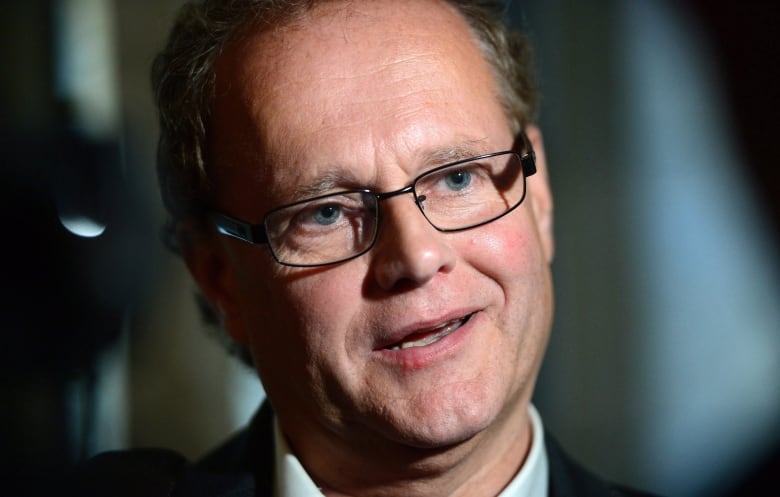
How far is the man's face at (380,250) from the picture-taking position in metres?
1.56

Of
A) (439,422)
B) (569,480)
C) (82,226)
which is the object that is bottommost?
(569,480)

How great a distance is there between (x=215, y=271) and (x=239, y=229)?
10.2 inches

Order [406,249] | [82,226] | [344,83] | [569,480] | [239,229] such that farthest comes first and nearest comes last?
[82,226]
[569,480]
[239,229]
[344,83]
[406,249]

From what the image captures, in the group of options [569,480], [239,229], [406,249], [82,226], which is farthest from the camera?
[82,226]

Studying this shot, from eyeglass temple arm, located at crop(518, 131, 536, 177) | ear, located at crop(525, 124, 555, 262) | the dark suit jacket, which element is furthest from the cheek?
the dark suit jacket

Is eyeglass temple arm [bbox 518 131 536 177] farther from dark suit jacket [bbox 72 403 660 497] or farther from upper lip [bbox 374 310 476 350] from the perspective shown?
dark suit jacket [bbox 72 403 660 497]

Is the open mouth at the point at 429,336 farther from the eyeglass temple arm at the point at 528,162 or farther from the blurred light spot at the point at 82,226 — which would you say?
the blurred light spot at the point at 82,226

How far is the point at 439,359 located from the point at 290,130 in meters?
0.54

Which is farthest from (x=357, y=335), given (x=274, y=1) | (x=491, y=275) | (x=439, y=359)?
(x=274, y=1)

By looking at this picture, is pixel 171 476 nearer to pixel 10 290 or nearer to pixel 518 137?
pixel 10 290

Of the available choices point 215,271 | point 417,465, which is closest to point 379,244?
point 417,465

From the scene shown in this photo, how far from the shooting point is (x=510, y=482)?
182 centimetres

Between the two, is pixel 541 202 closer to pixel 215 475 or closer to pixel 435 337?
pixel 435 337

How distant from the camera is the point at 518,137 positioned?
1.87 metres
